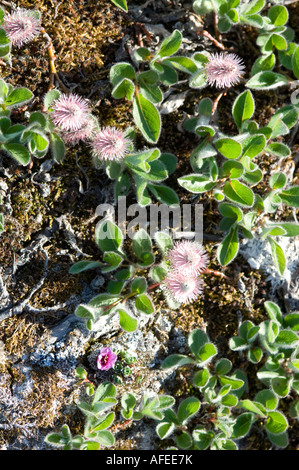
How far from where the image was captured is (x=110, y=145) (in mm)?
2359

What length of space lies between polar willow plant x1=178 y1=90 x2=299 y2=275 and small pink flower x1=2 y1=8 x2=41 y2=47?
987 mm

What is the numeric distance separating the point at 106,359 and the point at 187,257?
0.75 metres

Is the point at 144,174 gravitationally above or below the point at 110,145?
below

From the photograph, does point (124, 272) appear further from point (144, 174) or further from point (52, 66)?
point (52, 66)

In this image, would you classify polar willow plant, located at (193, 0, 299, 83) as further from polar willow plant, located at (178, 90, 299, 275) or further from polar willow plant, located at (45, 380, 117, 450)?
polar willow plant, located at (45, 380, 117, 450)

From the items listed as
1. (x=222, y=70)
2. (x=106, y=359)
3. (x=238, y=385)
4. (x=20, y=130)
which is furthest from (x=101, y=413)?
(x=222, y=70)

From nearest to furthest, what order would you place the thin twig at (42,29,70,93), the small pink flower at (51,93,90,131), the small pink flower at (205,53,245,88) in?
the small pink flower at (51,93,90,131) → the small pink flower at (205,53,245,88) → the thin twig at (42,29,70,93)

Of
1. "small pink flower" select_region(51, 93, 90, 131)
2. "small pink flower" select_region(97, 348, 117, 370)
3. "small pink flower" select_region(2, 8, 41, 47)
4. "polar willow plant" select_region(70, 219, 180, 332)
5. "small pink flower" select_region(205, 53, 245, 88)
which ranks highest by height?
"small pink flower" select_region(2, 8, 41, 47)

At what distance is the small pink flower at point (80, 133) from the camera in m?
2.44

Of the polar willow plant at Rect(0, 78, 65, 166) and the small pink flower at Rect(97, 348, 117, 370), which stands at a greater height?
the polar willow plant at Rect(0, 78, 65, 166)

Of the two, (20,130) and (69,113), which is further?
(20,130)

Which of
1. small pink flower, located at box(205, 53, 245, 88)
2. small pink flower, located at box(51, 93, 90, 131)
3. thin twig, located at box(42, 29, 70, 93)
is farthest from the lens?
thin twig, located at box(42, 29, 70, 93)

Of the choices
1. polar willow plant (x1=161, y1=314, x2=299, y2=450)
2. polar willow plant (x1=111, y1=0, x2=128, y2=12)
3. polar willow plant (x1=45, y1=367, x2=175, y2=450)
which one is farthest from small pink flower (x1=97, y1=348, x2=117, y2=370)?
polar willow plant (x1=111, y1=0, x2=128, y2=12)

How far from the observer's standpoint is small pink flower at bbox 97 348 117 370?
2.51 meters
